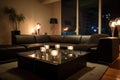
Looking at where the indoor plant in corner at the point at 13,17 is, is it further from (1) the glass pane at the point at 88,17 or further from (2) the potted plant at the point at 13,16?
(1) the glass pane at the point at 88,17

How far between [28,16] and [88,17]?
117 inches

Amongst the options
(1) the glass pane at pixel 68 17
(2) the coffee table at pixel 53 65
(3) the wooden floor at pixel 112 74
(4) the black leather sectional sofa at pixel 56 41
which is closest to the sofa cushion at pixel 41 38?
(4) the black leather sectional sofa at pixel 56 41

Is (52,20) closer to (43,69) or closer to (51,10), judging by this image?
(51,10)

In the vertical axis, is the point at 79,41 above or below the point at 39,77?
above

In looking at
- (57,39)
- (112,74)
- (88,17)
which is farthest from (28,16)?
(112,74)

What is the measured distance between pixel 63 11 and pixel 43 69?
474 cm

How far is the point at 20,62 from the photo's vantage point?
9.89 feet

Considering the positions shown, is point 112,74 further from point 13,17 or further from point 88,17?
point 13,17

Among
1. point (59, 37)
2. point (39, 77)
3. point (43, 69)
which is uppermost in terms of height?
point (59, 37)

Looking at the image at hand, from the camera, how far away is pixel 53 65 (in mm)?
2162

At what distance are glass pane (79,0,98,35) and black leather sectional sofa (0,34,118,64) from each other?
1.21 metres

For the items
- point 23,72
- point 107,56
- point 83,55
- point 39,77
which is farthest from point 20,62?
point 107,56

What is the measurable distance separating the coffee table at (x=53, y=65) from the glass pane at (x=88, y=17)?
3082mm

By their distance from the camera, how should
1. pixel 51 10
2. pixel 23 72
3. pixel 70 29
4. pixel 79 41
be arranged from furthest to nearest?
pixel 51 10
pixel 70 29
pixel 79 41
pixel 23 72
